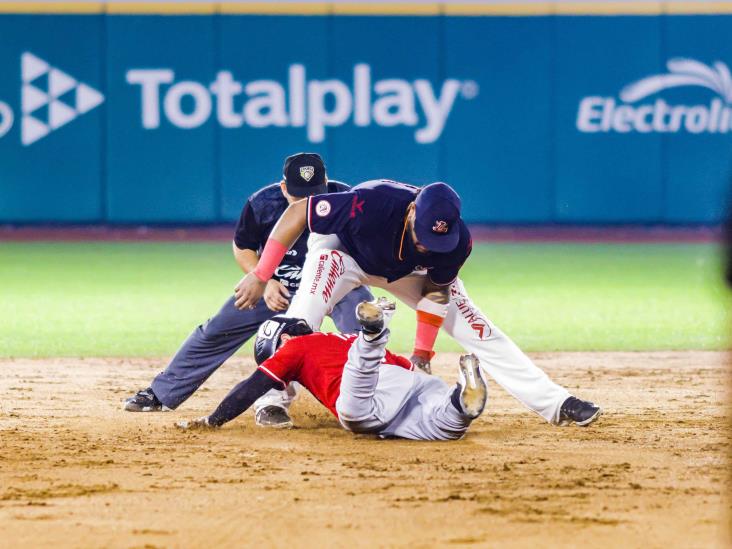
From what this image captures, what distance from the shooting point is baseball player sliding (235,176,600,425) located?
19.0 feet

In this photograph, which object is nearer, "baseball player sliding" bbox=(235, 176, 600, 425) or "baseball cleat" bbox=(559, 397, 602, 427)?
"baseball player sliding" bbox=(235, 176, 600, 425)

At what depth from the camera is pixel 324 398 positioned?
18.8 ft

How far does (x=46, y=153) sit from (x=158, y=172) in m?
1.69

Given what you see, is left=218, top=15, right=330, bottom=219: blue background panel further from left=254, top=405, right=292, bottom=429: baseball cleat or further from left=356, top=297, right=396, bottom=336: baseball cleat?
left=356, top=297, right=396, bottom=336: baseball cleat

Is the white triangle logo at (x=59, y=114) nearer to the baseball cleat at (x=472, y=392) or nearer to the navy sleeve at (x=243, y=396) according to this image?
the navy sleeve at (x=243, y=396)

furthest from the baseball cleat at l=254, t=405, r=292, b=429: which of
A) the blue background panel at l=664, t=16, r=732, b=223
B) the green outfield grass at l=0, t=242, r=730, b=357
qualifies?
the blue background panel at l=664, t=16, r=732, b=223

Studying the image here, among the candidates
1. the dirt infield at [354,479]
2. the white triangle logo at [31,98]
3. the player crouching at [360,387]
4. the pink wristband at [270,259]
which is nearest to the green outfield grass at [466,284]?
the dirt infield at [354,479]

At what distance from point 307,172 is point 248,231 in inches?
20.5

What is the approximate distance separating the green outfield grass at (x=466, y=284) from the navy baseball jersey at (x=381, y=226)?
237 cm

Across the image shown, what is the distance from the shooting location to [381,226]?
5.91 meters

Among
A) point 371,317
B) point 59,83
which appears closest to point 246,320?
point 371,317

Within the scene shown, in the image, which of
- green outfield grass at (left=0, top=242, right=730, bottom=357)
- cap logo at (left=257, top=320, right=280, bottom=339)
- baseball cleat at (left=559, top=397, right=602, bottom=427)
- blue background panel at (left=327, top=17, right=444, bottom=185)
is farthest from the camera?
blue background panel at (left=327, top=17, right=444, bottom=185)

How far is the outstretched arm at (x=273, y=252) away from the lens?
598cm

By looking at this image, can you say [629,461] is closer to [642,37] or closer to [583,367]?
[583,367]
